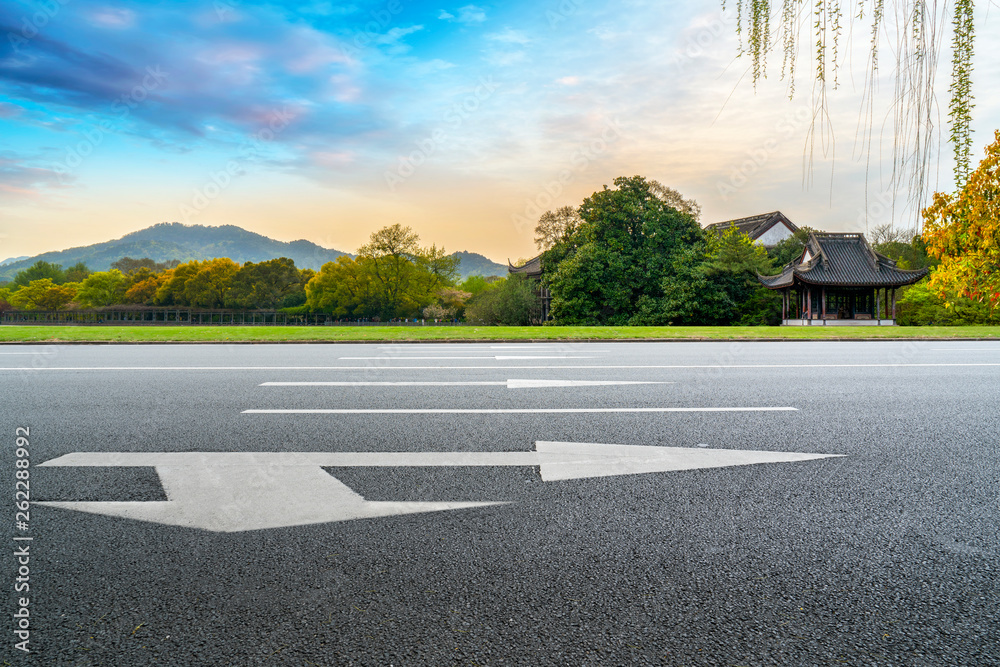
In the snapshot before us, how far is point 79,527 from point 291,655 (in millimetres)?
1722

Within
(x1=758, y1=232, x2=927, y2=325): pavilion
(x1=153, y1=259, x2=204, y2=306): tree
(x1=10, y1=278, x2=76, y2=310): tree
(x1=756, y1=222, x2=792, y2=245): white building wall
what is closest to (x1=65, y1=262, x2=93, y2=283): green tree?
(x1=10, y1=278, x2=76, y2=310): tree

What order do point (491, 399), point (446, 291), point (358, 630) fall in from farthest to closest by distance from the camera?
point (446, 291), point (491, 399), point (358, 630)

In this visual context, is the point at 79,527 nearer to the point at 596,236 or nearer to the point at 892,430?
the point at 892,430

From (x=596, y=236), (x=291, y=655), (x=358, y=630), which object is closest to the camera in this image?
(x=291, y=655)

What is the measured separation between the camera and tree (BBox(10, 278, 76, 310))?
9369cm

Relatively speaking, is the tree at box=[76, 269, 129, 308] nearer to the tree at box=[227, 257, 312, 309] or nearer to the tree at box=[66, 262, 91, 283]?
the tree at box=[66, 262, 91, 283]

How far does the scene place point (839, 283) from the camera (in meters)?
36.0

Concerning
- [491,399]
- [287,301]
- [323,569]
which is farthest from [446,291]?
[323,569]

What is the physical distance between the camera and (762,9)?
3781 mm

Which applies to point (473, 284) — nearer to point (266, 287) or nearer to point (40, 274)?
point (266, 287)

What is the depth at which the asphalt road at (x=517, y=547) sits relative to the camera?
1.90 m

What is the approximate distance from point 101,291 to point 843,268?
329 feet

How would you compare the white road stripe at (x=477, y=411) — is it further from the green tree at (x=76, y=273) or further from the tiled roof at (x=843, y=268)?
the green tree at (x=76, y=273)

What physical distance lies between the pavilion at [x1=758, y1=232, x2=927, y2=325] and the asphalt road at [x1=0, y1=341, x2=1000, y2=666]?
34.2 m
